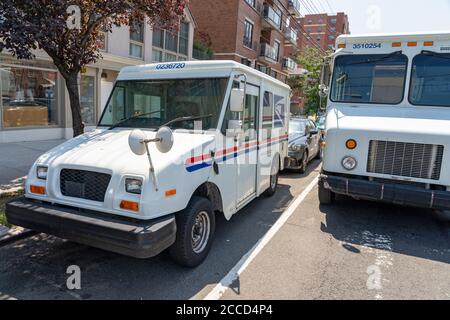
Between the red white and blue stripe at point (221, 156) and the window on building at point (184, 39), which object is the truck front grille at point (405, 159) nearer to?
the red white and blue stripe at point (221, 156)

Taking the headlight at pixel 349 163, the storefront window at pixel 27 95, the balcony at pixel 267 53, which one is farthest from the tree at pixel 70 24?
the balcony at pixel 267 53

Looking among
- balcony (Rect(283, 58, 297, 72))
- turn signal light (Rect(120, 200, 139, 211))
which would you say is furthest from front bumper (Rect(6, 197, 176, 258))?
balcony (Rect(283, 58, 297, 72))

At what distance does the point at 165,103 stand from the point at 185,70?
1.73 feet

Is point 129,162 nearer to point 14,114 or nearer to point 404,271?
point 404,271

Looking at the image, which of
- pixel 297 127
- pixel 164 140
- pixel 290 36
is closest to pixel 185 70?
pixel 164 140

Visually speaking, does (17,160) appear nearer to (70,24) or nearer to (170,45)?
(70,24)

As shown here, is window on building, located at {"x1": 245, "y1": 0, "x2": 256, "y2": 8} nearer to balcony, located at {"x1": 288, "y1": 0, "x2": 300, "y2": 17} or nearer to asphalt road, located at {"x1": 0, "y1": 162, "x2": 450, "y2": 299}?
balcony, located at {"x1": 288, "y1": 0, "x2": 300, "y2": 17}

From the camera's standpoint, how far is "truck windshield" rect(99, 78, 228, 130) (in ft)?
13.7

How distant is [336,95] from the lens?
6.11 meters

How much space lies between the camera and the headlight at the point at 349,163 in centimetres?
498

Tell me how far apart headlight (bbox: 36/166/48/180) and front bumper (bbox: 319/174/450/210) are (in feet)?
13.0

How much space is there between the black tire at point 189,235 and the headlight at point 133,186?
589mm

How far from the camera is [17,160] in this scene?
27.0ft
